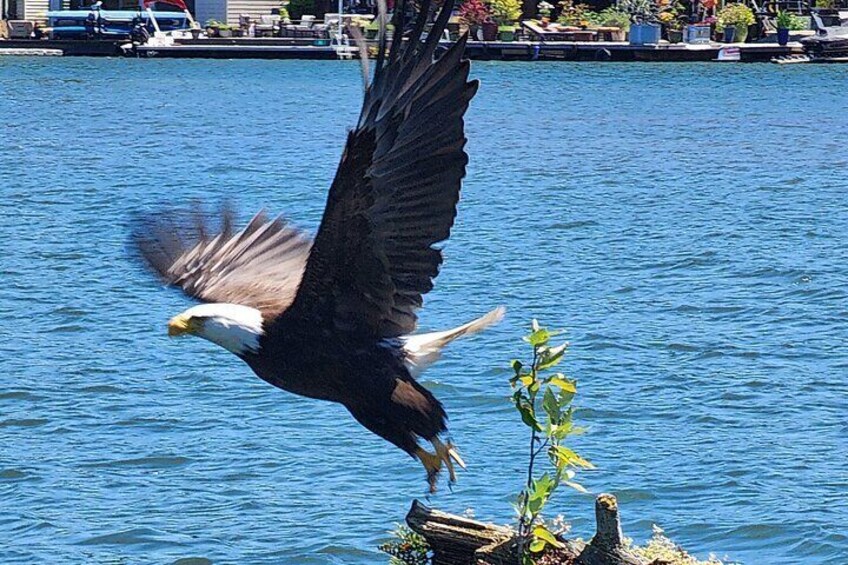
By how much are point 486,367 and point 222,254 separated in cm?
525

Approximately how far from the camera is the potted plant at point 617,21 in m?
56.4

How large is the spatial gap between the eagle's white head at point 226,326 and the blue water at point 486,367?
1490 millimetres

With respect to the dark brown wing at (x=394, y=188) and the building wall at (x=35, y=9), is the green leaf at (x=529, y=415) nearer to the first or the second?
the dark brown wing at (x=394, y=188)

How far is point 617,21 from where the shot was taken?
2303 inches

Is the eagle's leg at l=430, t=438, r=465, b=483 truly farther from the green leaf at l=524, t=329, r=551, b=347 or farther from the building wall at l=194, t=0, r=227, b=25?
the building wall at l=194, t=0, r=227, b=25

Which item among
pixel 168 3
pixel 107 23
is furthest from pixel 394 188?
pixel 168 3

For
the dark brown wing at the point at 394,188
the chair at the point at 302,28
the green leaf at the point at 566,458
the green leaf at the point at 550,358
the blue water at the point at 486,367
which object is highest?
the dark brown wing at the point at 394,188

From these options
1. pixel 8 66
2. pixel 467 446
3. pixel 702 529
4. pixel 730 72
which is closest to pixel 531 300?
pixel 467 446

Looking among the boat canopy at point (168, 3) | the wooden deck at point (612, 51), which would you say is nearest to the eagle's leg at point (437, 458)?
the wooden deck at point (612, 51)

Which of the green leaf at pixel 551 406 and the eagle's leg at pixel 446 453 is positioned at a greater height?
the green leaf at pixel 551 406

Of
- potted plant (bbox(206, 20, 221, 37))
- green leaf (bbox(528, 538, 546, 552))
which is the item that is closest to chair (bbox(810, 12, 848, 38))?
potted plant (bbox(206, 20, 221, 37))

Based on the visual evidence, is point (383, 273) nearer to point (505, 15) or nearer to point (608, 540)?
point (608, 540)

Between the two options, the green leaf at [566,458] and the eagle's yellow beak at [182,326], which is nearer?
the green leaf at [566,458]

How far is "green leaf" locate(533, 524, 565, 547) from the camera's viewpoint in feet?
16.4
